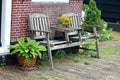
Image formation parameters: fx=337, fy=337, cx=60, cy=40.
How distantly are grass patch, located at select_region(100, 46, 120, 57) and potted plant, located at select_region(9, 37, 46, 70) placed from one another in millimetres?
3026

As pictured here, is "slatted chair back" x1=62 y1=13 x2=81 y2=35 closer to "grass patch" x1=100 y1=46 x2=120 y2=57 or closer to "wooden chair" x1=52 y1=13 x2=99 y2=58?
"wooden chair" x1=52 y1=13 x2=99 y2=58

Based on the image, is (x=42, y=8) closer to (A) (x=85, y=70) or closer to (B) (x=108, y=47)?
(A) (x=85, y=70)

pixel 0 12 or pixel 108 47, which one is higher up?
pixel 0 12

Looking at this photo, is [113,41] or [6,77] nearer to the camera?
[6,77]

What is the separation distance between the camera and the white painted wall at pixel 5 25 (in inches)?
305

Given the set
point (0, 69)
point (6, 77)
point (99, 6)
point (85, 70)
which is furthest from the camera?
point (99, 6)

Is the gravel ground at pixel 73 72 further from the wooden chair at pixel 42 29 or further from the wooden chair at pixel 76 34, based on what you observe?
the wooden chair at pixel 76 34

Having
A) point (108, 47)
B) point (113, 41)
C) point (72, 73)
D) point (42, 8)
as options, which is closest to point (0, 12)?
point (42, 8)

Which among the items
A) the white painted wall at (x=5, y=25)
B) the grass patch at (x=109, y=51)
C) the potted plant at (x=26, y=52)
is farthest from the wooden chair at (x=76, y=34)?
the white painted wall at (x=5, y=25)

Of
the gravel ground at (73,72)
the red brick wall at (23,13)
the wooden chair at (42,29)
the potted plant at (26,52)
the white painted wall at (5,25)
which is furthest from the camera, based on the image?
the wooden chair at (42,29)

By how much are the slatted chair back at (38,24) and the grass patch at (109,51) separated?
2.30 metres

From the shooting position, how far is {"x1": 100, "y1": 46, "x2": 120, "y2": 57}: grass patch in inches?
404

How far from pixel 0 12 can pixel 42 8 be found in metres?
1.25

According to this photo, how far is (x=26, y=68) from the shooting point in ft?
24.9
